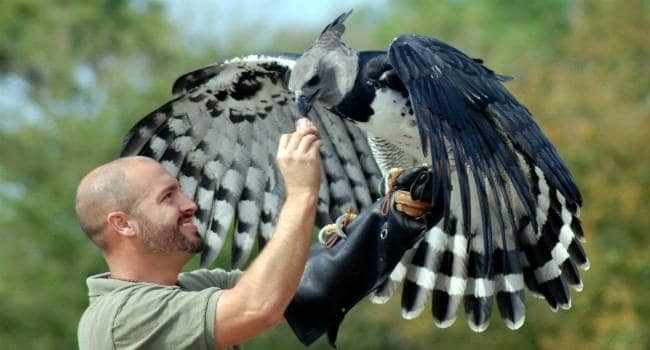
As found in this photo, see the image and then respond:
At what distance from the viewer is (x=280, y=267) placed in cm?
429

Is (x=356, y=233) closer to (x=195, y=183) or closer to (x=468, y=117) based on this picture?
(x=468, y=117)

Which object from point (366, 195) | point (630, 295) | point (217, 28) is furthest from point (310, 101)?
point (217, 28)

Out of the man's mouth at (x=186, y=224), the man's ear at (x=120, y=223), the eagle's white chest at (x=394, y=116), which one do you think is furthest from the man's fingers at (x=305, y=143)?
the eagle's white chest at (x=394, y=116)

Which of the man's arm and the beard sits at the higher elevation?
the beard

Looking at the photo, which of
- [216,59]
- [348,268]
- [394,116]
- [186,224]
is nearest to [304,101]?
[394,116]

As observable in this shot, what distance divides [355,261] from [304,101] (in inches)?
58.5

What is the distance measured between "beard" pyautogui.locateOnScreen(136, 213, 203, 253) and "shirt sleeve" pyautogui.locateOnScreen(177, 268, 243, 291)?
355 millimetres

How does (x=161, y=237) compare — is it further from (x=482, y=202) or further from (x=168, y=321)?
(x=482, y=202)

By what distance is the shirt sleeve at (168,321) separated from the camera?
4.38m

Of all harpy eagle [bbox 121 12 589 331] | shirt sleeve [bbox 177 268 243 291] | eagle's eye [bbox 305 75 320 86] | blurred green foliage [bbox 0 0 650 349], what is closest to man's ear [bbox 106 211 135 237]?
shirt sleeve [bbox 177 268 243 291]

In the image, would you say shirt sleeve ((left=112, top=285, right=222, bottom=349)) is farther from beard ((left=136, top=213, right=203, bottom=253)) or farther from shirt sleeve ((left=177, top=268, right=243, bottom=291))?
shirt sleeve ((left=177, top=268, right=243, bottom=291))

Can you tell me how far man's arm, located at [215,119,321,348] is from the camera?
4.29 meters

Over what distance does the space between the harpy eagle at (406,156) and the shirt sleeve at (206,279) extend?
2.71 feet

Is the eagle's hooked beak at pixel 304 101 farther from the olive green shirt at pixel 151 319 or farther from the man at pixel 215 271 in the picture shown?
the olive green shirt at pixel 151 319
